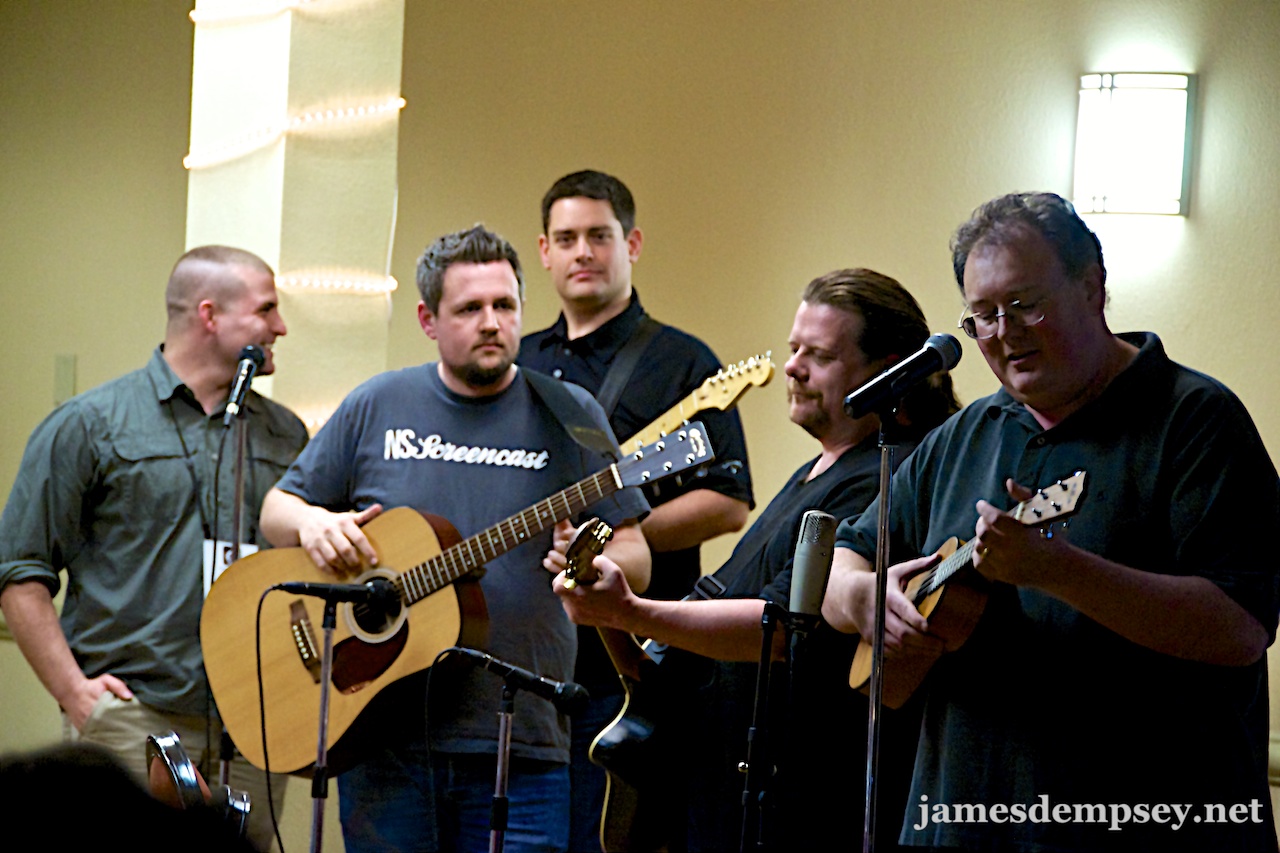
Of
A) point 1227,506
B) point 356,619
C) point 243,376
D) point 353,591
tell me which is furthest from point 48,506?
point 1227,506

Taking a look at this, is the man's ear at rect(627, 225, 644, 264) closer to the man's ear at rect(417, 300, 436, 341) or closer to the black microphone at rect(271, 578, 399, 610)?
the man's ear at rect(417, 300, 436, 341)

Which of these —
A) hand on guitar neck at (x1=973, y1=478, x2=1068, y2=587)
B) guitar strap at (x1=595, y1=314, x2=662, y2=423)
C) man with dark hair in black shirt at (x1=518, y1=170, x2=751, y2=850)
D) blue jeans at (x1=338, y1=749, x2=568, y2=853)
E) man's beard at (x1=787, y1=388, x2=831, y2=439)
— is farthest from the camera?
guitar strap at (x1=595, y1=314, x2=662, y2=423)

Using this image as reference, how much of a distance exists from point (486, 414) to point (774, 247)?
1713 mm

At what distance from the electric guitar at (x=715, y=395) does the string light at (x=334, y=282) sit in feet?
3.34

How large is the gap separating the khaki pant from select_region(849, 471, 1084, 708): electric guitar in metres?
1.69

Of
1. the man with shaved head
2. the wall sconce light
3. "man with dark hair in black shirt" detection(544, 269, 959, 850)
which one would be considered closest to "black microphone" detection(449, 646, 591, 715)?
"man with dark hair in black shirt" detection(544, 269, 959, 850)

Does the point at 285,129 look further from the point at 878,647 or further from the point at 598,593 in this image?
the point at 878,647

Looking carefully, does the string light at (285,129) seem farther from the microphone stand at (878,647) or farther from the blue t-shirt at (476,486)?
the microphone stand at (878,647)

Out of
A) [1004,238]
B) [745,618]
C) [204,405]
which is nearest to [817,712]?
[745,618]

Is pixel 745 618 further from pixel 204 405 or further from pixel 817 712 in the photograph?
pixel 204 405

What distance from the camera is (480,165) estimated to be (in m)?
5.02

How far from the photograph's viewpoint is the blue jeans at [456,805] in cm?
308

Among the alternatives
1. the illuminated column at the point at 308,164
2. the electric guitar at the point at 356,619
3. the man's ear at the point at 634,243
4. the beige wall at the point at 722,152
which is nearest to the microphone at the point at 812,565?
the electric guitar at the point at 356,619

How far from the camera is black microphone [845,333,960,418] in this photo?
6.90 feet
